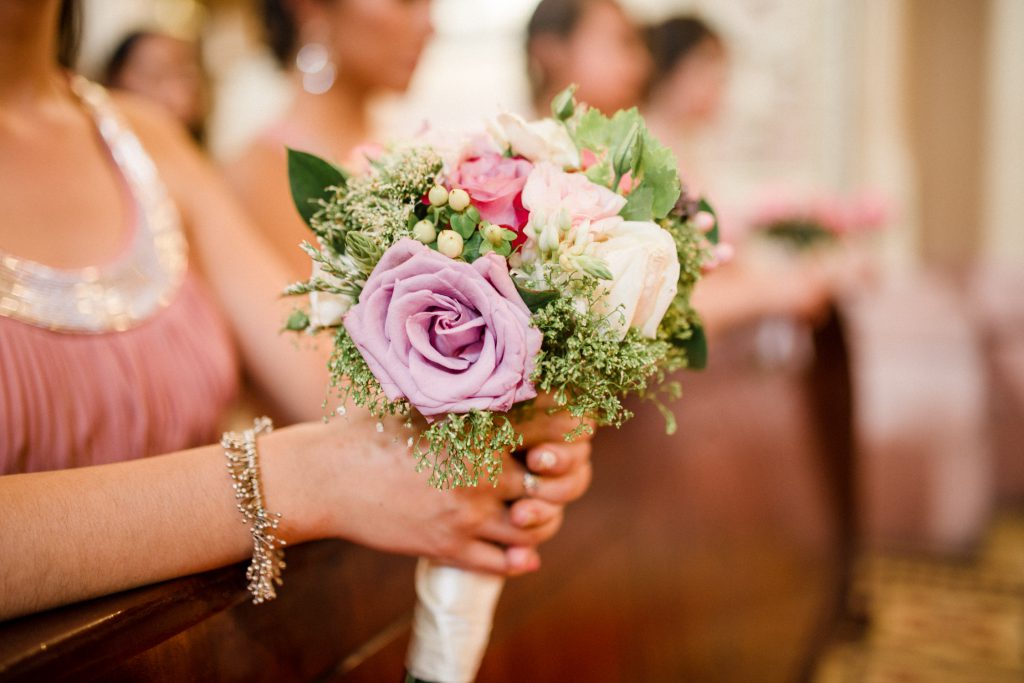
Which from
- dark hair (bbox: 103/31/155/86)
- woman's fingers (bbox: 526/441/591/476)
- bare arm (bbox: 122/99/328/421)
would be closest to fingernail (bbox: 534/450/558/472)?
woman's fingers (bbox: 526/441/591/476)

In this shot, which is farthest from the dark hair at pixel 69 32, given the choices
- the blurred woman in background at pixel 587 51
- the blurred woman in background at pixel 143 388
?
the blurred woman in background at pixel 587 51

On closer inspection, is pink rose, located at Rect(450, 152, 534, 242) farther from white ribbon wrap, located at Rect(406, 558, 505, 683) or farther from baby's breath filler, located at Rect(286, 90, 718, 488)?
white ribbon wrap, located at Rect(406, 558, 505, 683)

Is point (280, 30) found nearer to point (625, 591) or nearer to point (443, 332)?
point (625, 591)

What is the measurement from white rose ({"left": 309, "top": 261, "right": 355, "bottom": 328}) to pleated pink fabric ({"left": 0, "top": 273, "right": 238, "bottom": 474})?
1.59 ft

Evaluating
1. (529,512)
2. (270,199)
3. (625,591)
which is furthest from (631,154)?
(270,199)

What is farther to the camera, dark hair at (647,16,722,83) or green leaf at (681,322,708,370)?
dark hair at (647,16,722,83)

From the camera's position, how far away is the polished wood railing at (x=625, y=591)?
2.34 ft

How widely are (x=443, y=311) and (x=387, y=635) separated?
0.50 metres

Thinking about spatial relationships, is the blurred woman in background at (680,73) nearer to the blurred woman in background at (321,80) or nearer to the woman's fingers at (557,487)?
the blurred woman in background at (321,80)

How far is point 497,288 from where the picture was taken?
2.30 feet

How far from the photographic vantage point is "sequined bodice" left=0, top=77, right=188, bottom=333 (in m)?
1.09

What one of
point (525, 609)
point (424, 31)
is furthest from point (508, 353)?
point (424, 31)

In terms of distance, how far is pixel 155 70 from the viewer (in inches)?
138

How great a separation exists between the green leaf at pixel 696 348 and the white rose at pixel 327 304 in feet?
1.26
